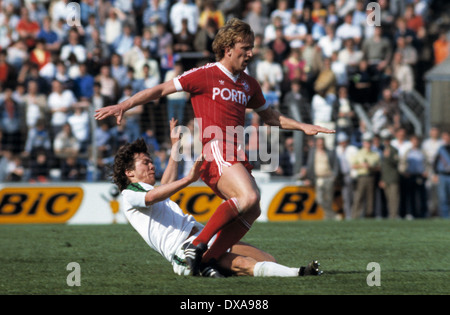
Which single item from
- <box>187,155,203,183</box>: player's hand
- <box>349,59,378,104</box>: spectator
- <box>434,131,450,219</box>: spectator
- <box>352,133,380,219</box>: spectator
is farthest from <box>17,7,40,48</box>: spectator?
<box>187,155,203,183</box>: player's hand

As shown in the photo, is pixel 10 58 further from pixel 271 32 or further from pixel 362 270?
pixel 362 270

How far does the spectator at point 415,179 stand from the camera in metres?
18.6

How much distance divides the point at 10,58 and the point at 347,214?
322 inches

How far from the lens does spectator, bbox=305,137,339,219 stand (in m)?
17.8

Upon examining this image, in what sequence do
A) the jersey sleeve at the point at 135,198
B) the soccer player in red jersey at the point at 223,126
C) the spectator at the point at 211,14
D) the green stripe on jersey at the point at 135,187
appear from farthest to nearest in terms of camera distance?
the spectator at the point at 211,14 < the green stripe on jersey at the point at 135,187 < the jersey sleeve at the point at 135,198 < the soccer player in red jersey at the point at 223,126

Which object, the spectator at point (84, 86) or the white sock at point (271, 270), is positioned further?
the spectator at point (84, 86)

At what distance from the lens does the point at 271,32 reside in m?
20.0

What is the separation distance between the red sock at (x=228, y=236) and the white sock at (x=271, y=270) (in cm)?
31

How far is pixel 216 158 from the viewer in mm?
7551

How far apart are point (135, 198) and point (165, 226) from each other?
0.41 meters

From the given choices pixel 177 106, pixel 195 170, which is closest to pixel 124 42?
pixel 177 106

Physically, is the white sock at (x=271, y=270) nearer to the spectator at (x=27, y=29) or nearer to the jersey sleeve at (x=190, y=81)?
the jersey sleeve at (x=190, y=81)

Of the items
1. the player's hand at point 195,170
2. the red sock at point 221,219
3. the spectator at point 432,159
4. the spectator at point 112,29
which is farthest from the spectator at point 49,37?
the player's hand at point 195,170

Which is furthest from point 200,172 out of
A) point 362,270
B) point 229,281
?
point 362,270
